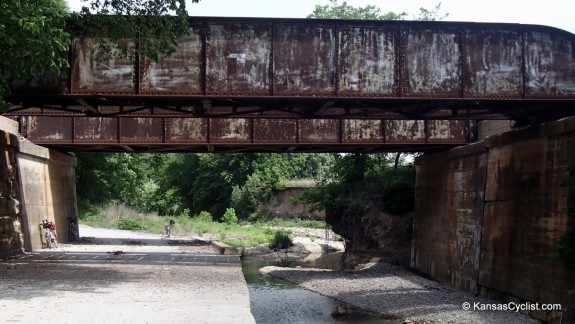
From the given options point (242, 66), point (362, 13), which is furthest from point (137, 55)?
point (362, 13)

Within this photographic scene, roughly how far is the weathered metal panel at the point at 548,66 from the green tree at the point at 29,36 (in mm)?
11043

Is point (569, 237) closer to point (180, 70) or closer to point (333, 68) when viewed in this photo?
point (333, 68)

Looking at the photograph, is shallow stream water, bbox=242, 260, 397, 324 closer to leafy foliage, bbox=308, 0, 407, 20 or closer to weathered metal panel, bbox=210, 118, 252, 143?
weathered metal panel, bbox=210, 118, 252, 143

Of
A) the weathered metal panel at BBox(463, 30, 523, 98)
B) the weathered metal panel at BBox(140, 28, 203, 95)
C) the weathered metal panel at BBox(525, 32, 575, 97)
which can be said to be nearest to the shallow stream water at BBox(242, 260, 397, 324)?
the weathered metal panel at BBox(140, 28, 203, 95)

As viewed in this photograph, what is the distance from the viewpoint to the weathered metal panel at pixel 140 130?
2445 centimetres

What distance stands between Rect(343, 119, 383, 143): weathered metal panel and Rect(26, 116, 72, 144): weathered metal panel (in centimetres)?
1082

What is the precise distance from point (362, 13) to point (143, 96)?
109 feet

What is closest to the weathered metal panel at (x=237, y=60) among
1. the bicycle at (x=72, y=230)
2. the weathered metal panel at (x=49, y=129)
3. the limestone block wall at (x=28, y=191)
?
the limestone block wall at (x=28, y=191)

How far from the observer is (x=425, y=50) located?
52.5ft

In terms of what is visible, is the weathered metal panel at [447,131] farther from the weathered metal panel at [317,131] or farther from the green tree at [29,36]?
the green tree at [29,36]

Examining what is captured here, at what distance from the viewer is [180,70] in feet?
51.2

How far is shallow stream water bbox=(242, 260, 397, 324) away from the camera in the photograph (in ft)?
59.1

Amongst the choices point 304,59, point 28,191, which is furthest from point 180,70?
point 28,191

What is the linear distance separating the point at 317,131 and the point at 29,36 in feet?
42.3
